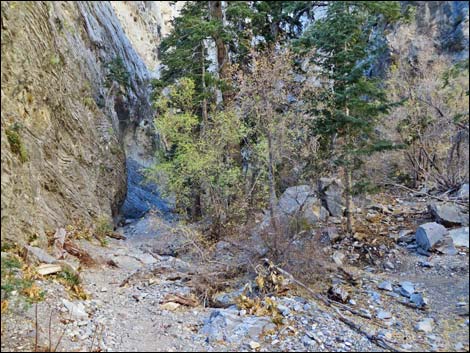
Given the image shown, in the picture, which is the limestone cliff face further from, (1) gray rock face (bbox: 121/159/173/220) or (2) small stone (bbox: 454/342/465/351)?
(2) small stone (bbox: 454/342/465/351)

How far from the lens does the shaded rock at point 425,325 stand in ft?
14.6

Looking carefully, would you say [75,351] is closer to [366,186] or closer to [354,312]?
[354,312]

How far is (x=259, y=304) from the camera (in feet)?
17.4

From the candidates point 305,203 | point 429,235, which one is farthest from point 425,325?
point 305,203

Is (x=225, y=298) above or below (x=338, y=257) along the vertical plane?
above

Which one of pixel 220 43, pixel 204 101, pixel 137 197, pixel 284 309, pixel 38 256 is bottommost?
pixel 284 309

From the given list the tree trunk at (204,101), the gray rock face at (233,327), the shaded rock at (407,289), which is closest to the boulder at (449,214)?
the shaded rock at (407,289)

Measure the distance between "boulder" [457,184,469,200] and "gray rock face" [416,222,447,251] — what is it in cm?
133

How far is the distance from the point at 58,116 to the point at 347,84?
23.3ft

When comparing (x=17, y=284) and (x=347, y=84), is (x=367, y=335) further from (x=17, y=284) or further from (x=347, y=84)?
(x=347, y=84)

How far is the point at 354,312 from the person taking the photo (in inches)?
210

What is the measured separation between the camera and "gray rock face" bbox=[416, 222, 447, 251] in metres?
6.73

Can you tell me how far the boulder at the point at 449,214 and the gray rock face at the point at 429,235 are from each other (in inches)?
7.3

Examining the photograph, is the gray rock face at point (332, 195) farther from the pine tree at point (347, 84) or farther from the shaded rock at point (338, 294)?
the shaded rock at point (338, 294)
